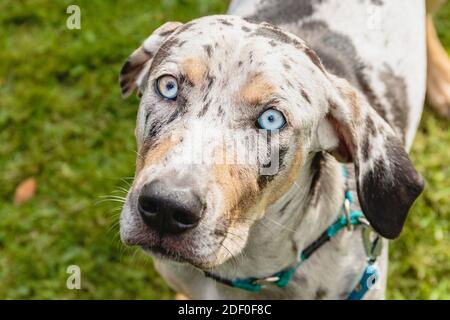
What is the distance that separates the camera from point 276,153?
3068 millimetres

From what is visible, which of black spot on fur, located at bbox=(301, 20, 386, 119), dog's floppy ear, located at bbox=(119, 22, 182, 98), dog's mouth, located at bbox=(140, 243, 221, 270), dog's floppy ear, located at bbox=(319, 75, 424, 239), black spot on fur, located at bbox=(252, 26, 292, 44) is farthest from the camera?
black spot on fur, located at bbox=(301, 20, 386, 119)

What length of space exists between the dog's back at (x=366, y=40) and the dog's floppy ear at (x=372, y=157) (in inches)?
28.8

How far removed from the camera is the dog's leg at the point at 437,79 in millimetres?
5977

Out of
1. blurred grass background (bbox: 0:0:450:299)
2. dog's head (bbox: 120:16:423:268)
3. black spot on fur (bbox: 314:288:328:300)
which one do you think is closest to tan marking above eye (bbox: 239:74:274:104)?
dog's head (bbox: 120:16:423:268)

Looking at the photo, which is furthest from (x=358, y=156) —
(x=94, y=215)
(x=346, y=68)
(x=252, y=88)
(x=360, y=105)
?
(x=94, y=215)

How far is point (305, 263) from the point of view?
373cm

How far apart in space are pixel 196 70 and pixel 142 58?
90cm

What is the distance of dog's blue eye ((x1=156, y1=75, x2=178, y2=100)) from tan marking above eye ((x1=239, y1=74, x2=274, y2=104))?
30cm

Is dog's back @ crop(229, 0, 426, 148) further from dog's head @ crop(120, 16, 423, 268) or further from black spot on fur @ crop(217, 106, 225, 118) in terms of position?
black spot on fur @ crop(217, 106, 225, 118)

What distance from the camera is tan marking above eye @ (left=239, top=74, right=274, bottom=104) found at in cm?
297

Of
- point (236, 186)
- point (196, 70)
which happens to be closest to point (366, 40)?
point (196, 70)

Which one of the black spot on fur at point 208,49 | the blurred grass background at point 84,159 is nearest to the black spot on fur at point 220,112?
the black spot on fur at point 208,49

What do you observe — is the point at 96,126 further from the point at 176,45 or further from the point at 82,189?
the point at 176,45
